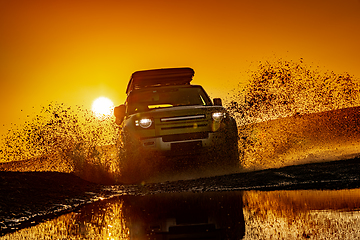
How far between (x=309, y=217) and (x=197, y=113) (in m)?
4.32

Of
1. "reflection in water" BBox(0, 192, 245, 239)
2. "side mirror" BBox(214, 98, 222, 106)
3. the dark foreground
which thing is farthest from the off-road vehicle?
"reflection in water" BBox(0, 192, 245, 239)

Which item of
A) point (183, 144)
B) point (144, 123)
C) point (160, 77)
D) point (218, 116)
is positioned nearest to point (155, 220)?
point (183, 144)

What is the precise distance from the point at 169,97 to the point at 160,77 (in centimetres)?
254

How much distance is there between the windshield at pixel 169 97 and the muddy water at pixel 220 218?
3.73m

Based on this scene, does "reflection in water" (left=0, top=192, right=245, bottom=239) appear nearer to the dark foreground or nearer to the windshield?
the dark foreground

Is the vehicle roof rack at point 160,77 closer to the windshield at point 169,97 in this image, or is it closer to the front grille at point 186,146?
the windshield at point 169,97

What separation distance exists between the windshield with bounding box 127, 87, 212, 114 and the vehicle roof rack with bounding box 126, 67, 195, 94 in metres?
2.41

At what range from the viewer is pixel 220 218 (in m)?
5.31

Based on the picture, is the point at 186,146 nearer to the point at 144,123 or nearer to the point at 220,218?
the point at 144,123

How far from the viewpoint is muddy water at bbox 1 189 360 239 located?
4535 millimetres

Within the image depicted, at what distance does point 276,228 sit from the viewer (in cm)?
466

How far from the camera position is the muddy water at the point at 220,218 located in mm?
4535

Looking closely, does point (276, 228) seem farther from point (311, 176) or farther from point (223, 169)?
point (223, 169)

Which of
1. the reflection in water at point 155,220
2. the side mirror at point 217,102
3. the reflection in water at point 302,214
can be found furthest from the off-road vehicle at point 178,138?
the reflection in water at point 302,214
